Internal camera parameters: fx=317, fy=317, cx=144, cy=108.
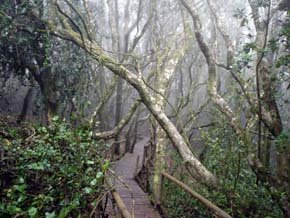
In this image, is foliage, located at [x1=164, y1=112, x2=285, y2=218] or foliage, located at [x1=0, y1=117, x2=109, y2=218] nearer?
foliage, located at [x1=0, y1=117, x2=109, y2=218]

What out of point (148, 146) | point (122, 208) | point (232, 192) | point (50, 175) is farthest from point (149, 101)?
point (148, 146)

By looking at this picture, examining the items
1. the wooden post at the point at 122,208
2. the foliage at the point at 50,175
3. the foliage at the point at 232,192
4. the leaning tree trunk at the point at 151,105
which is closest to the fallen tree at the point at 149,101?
the leaning tree trunk at the point at 151,105

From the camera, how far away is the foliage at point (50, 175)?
2.78 meters

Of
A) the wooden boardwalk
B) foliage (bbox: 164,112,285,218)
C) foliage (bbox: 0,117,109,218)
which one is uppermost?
foliage (bbox: 0,117,109,218)

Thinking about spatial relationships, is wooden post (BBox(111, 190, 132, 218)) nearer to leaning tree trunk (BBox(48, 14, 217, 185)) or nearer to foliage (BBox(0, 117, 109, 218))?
foliage (BBox(0, 117, 109, 218))

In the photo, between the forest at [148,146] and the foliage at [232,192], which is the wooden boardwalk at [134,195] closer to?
the forest at [148,146]

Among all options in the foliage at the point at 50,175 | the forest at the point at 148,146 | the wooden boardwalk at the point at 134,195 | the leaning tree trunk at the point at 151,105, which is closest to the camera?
the foliage at the point at 50,175

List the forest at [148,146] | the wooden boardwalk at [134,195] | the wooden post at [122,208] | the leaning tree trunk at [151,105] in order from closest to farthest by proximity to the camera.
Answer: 1. the wooden post at [122,208]
2. the forest at [148,146]
3. the leaning tree trunk at [151,105]
4. the wooden boardwalk at [134,195]

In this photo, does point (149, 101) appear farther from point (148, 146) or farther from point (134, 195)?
point (148, 146)

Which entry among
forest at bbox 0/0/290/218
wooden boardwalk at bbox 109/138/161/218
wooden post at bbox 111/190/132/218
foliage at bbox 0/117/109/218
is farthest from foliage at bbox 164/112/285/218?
foliage at bbox 0/117/109/218

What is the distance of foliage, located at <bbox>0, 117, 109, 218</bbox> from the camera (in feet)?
9.11

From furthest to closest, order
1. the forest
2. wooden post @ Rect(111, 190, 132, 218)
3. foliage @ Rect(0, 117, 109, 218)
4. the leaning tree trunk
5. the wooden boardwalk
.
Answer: the wooden boardwalk, the leaning tree trunk, the forest, foliage @ Rect(0, 117, 109, 218), wooden post @ Rect(111, 190, 132, 218)

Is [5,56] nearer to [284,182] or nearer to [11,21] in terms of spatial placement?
[11,21]

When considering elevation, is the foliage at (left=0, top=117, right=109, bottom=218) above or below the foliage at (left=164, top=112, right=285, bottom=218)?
above
